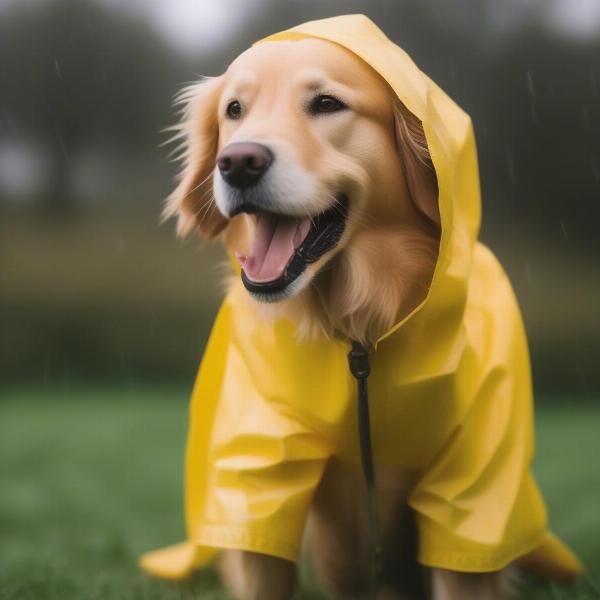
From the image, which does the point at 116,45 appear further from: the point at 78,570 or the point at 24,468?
the point at 78,570

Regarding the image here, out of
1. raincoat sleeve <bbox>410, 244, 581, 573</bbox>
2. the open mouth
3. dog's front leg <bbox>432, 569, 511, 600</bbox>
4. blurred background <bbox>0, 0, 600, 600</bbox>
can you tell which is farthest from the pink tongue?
blurred background <bbox>0, 0, 600, 600</bbox>

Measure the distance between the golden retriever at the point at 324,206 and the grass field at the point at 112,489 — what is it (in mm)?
443

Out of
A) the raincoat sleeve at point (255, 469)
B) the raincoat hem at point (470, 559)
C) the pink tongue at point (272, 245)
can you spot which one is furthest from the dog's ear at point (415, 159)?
the raincoat hem at point (470, 559)

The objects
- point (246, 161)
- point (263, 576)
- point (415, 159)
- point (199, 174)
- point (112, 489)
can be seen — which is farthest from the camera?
point (112, 489)

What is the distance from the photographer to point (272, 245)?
244 cm

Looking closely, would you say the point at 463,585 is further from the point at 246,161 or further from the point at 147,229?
the point at 147,229

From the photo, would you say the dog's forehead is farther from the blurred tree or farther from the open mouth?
the blurred tree

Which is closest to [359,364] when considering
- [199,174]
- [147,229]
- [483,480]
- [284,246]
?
[284,246]

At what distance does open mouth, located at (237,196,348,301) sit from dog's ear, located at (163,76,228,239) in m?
0.38

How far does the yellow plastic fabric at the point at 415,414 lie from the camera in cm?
248

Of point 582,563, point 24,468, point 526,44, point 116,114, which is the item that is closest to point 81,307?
point 116,114

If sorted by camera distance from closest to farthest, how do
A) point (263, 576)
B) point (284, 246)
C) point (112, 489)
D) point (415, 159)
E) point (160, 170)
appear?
point (284, 246)
point (415, 159)
point (263, 576)
point (112, 489)
point (160, 170)

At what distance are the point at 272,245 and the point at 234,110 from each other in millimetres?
414

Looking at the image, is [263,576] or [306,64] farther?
[263,576]
